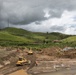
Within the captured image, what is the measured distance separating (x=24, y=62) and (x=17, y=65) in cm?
209

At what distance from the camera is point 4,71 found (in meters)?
49.4

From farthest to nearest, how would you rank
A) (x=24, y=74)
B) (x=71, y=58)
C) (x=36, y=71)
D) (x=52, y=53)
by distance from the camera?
(x=52, y=53), (x=71, y=58), (x=36, y=71), (x=24, y=74)

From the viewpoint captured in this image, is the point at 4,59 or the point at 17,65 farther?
the point at 4,59

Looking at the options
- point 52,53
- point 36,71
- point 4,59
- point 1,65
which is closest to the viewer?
point 36,71

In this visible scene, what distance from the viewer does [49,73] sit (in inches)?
1900

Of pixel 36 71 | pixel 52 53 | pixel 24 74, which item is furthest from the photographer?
pixel 52 53

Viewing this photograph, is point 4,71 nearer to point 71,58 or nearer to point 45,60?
point 45,60

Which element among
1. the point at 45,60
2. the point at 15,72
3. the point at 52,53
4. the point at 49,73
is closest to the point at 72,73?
the point at 49,73

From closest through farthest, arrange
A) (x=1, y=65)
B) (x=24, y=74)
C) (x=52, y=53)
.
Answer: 1. (x=24, y=74)
2. (x=1, y=65)
3. (x=52, y=53)

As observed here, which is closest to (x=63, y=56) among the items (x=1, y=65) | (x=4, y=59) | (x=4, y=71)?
(x=4, y=59)

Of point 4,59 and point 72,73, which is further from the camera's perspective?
point 4,59

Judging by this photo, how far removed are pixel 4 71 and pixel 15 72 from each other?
2332 millimetres

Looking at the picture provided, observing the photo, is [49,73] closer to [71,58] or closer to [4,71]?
[4,71]

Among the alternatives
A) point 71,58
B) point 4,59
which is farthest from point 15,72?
point 71,58
